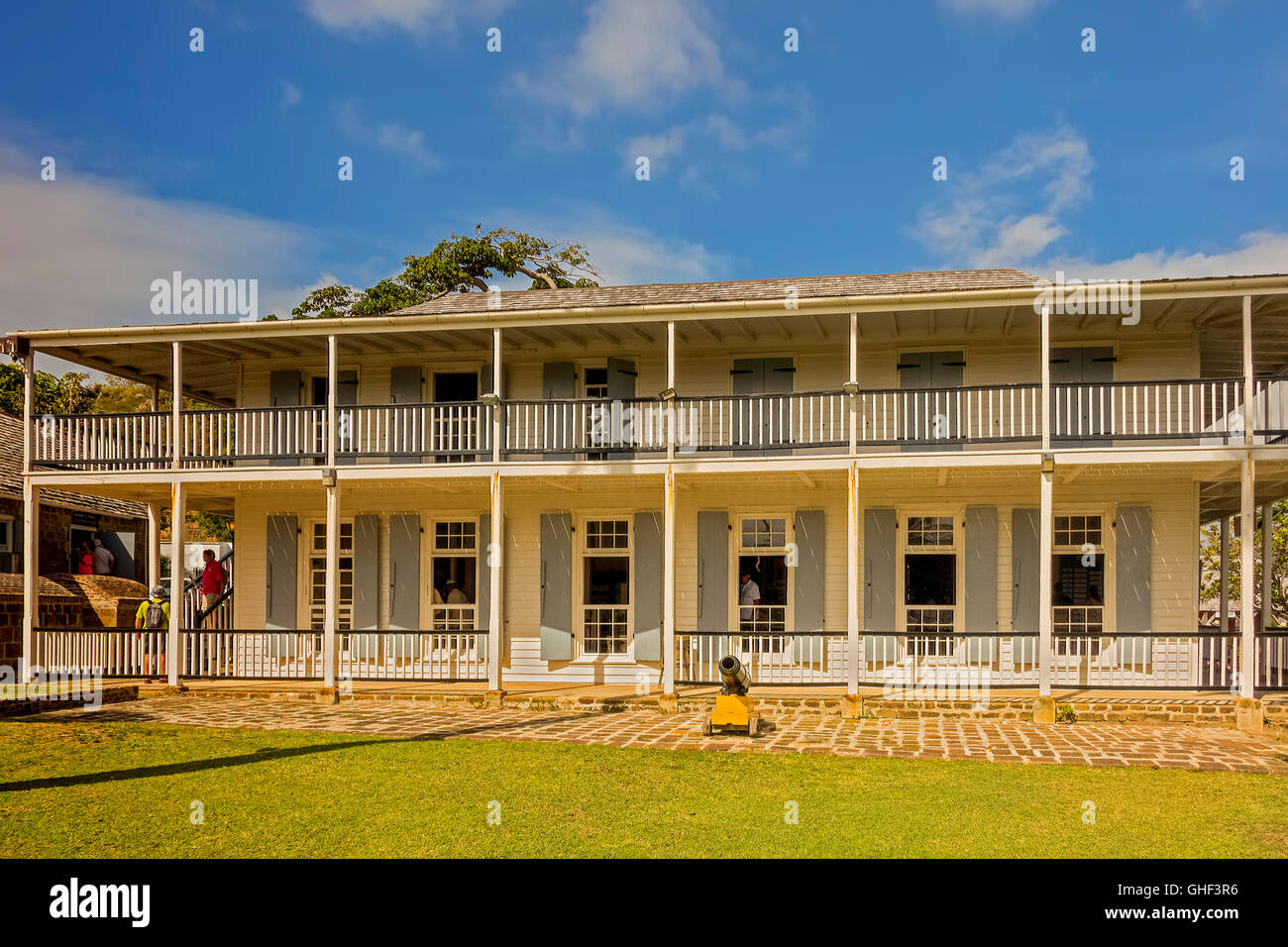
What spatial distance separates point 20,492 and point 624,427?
48.2 feet

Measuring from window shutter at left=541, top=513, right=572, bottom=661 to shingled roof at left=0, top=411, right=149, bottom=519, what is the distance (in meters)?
10.7

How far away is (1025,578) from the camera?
13805mm

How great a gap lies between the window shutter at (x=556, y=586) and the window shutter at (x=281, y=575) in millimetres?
4165

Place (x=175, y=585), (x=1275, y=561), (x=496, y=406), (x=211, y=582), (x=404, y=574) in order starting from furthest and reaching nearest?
1. (x=1275, y=561)
2. (x=211, y=582)
3. (x=404, y=574)
4. (x=175, y=585)
5. (x=496, y=406)

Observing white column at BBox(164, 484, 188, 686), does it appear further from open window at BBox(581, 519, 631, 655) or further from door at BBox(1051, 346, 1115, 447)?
door at BBox(1051, 346, 1115, 447)

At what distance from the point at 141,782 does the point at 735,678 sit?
5.88 metres

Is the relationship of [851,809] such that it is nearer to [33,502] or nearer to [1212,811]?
[1212,811]

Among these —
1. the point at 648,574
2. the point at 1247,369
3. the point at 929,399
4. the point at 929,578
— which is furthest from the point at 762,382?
the point at 1247,369

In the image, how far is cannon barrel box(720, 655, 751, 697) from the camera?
34.9 feet

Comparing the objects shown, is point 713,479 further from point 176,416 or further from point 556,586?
point 176,416

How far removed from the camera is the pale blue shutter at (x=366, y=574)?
50.9ft

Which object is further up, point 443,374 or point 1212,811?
point 443,374
